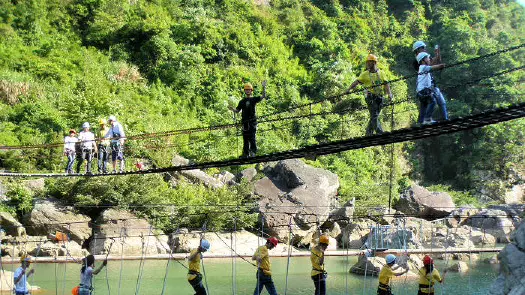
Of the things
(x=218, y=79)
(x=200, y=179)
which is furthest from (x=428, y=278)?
(x=218, y=79)

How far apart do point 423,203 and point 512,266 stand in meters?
12.1

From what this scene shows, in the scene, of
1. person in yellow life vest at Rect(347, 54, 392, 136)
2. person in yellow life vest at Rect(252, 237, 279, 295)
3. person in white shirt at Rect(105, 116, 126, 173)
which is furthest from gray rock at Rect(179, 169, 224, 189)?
person in yellow life vest at Rect(347, 54, 392, 136)

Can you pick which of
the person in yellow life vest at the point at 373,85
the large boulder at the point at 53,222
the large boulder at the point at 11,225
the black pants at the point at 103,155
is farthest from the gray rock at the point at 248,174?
the person in yellow life vest at the point at 373,85

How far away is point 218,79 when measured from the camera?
84.0 ft

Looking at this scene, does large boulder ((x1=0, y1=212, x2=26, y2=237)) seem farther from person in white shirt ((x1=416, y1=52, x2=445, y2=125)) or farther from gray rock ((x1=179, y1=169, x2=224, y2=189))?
person in white shirt ((x1=416, y1=52, x2=445, y2=125))

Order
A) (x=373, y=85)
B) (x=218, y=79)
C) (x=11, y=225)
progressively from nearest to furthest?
1. (x=373, y=85)
2. (x=11, y=225)
3. (x=218, y=79)

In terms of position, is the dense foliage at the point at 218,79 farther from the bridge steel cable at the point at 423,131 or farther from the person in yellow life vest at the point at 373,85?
the bridge steel cable at the point at 423,131

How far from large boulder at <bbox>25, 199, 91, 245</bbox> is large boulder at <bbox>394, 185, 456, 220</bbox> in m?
10.8

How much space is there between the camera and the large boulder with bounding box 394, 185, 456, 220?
848 inches

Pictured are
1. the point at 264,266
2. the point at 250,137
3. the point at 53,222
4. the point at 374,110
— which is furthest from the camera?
the point at 53,222

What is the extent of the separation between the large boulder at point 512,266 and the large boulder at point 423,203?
11324 mm

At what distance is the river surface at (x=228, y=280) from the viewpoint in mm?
13148

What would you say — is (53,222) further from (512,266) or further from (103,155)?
(512,266)

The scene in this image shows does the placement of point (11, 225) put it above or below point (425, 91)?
below
